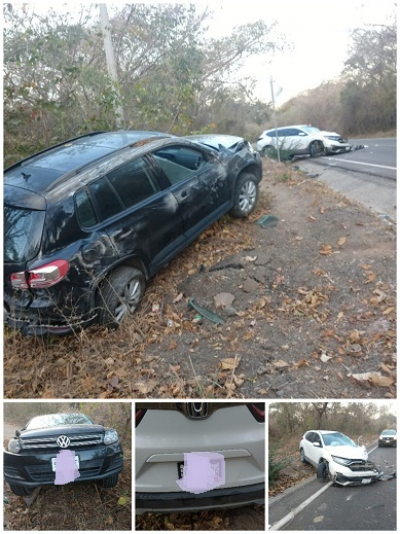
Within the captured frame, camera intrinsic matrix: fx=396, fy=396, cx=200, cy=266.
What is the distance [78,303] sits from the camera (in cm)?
309

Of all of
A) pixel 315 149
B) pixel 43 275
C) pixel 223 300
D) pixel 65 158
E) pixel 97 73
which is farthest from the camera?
pixel 315 149

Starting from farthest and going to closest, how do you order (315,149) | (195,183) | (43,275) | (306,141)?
(315,149) → (306,141) → (195,183) → (43,275)

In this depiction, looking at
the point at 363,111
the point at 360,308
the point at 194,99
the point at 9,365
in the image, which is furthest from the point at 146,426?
the point at 363,111

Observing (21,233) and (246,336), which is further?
(246,336)

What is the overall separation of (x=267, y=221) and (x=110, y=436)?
344 cm

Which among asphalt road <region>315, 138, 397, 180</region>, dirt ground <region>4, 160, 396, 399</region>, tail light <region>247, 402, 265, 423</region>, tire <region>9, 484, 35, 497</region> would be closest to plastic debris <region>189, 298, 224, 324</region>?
dirt ground <region>4, 160, 396, 399</region>

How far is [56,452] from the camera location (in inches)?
102

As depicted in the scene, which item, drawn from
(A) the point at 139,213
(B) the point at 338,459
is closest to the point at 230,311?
(A) the point at 139,213

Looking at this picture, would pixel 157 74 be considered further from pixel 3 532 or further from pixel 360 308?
pixel 3 532

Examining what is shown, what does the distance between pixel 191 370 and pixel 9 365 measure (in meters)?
1.52

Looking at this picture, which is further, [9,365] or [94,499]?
[9,365]

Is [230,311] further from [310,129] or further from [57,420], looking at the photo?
[310,129]

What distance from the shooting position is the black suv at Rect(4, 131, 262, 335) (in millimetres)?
2972

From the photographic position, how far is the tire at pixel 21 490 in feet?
8.59
